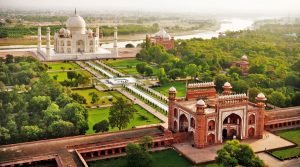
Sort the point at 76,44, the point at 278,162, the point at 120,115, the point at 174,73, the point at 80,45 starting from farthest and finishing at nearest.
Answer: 1. the point at 80,45
2. the point at 76,44
3. the point at 174,73
4. the point at 120,115
5. the point at 278,162

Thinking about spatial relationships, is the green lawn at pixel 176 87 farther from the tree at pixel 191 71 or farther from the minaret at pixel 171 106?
the minaret at pixel 171 106

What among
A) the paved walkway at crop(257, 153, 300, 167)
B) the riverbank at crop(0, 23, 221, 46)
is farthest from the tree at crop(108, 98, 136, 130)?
the riverbank at crop(0, 23, 221, 46)

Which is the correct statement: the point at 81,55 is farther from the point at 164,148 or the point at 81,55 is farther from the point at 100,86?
the point at 164,148

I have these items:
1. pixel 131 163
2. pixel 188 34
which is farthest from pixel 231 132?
pixel 188 34

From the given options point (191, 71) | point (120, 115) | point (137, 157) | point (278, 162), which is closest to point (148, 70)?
point (191, 71)

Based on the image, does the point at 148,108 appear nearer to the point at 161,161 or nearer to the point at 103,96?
the point at 103,96

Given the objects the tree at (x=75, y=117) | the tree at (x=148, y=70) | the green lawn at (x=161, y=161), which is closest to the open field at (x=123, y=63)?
the tree at (x=148, y=70)

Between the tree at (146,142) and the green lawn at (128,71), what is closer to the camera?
the tree at (146,142)

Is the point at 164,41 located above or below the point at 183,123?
above
